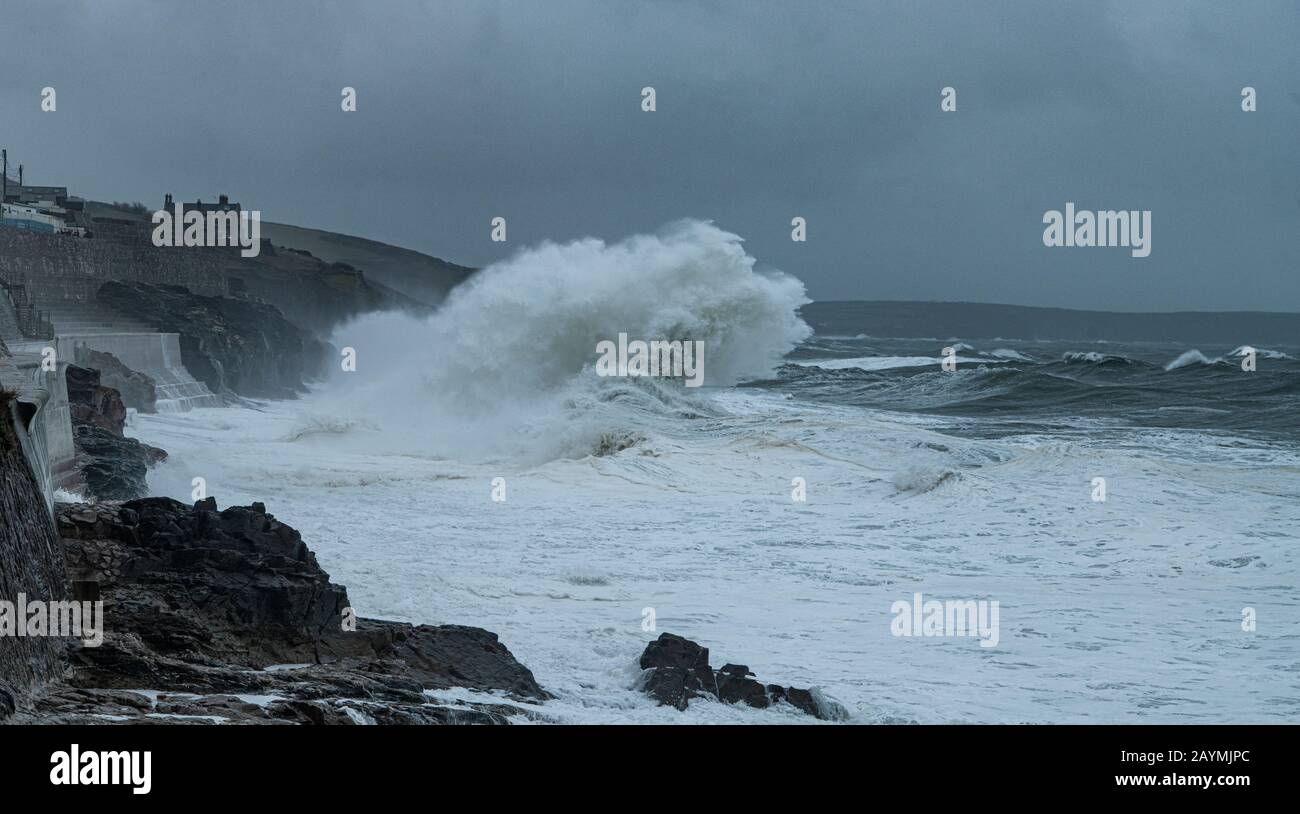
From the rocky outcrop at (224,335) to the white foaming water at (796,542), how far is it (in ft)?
19.6

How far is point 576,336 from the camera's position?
84.2ft

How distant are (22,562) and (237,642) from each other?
3.55ft

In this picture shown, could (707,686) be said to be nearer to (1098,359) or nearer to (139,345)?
(139,345)

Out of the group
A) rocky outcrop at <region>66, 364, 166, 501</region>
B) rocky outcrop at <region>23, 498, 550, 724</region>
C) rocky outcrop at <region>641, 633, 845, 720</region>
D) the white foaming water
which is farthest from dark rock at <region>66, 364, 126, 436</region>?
rocky outcrop at <region>641, 633, 845, 720</region>

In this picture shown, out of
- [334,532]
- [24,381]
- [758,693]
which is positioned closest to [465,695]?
[758,693]

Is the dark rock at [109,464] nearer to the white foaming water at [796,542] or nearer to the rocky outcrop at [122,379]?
the white foaming water at [796,542]

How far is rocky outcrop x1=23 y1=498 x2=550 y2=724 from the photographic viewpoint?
4945 mm

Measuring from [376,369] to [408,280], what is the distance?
39348 millimetres

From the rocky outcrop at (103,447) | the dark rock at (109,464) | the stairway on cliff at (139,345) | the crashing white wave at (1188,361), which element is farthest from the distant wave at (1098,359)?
the dark rock at (109,464)

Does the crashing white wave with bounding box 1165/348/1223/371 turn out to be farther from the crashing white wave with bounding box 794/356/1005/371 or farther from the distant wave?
the crashing white wave with bounding box 794/356/1005/371

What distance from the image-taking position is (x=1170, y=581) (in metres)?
9.95

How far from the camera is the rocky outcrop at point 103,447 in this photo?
10797mm

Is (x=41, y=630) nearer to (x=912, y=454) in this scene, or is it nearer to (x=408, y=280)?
(x=912, y=454)

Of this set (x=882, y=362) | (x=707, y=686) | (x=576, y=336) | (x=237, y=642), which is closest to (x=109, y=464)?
(x=237, y=642)
